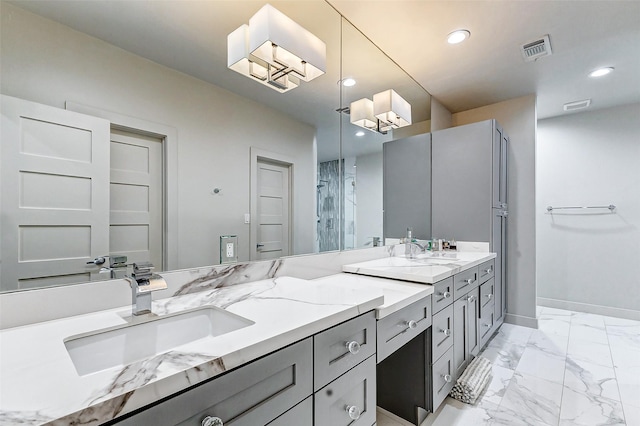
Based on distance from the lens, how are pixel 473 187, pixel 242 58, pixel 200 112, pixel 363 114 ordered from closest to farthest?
1. pixel 200 112
2. pixel 242 58
3. pixel 363 114
4. pixel 473 187

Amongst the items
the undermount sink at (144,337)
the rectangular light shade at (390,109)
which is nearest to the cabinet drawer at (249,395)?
the undermount sink at (144,337)

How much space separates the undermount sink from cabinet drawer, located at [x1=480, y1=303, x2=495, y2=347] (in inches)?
82.0

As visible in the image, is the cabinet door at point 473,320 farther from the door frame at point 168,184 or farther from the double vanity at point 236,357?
the door frame at point 168,184

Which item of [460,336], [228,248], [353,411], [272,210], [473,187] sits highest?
[473,187]

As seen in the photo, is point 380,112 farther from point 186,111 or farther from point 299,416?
point 299,416

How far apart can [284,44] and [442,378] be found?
6.45 feet

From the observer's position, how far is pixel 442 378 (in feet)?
5.30

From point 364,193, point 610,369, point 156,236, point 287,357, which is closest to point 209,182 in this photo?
point 156,236

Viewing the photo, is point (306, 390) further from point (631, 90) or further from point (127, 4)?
point (631, 90)

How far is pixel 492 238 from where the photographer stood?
2672 millimetres

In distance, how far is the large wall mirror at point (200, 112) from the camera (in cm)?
86

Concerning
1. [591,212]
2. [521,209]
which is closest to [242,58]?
[521,209]

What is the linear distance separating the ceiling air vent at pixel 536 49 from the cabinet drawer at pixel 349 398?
8.36 ft

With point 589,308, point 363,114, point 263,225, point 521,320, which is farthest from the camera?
point 589,308
